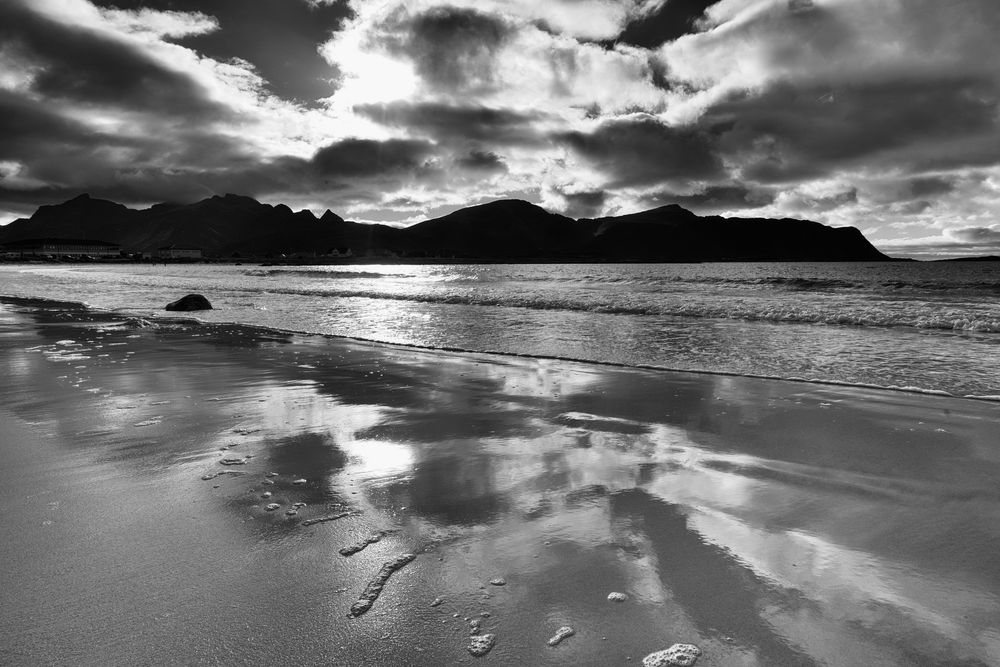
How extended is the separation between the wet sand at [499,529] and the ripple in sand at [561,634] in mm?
26

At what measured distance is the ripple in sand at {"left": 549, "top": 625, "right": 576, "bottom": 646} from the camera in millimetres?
2376

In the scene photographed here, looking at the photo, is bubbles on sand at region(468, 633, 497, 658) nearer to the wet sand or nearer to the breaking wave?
the wet sand

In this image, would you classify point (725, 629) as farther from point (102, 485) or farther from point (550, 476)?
point (102, 485)

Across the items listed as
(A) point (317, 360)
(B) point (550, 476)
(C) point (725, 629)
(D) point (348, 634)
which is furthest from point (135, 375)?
(C) point (725, 629)

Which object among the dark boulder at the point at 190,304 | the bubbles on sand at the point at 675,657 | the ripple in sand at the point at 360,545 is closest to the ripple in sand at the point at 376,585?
the ripple in sand at the point at 360,545

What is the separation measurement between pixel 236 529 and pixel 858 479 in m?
4.86

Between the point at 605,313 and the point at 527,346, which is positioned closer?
the point at 527,346

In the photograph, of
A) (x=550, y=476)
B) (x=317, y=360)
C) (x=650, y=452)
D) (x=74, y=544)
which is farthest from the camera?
(x=317, y=360)

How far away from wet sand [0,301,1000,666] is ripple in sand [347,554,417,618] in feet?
0.10

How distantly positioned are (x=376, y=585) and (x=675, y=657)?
1.51 metres

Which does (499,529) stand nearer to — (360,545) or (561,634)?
(360,545)

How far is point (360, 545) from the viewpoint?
128 inches

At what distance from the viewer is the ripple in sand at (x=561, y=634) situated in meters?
2.38

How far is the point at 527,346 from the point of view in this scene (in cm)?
1341
